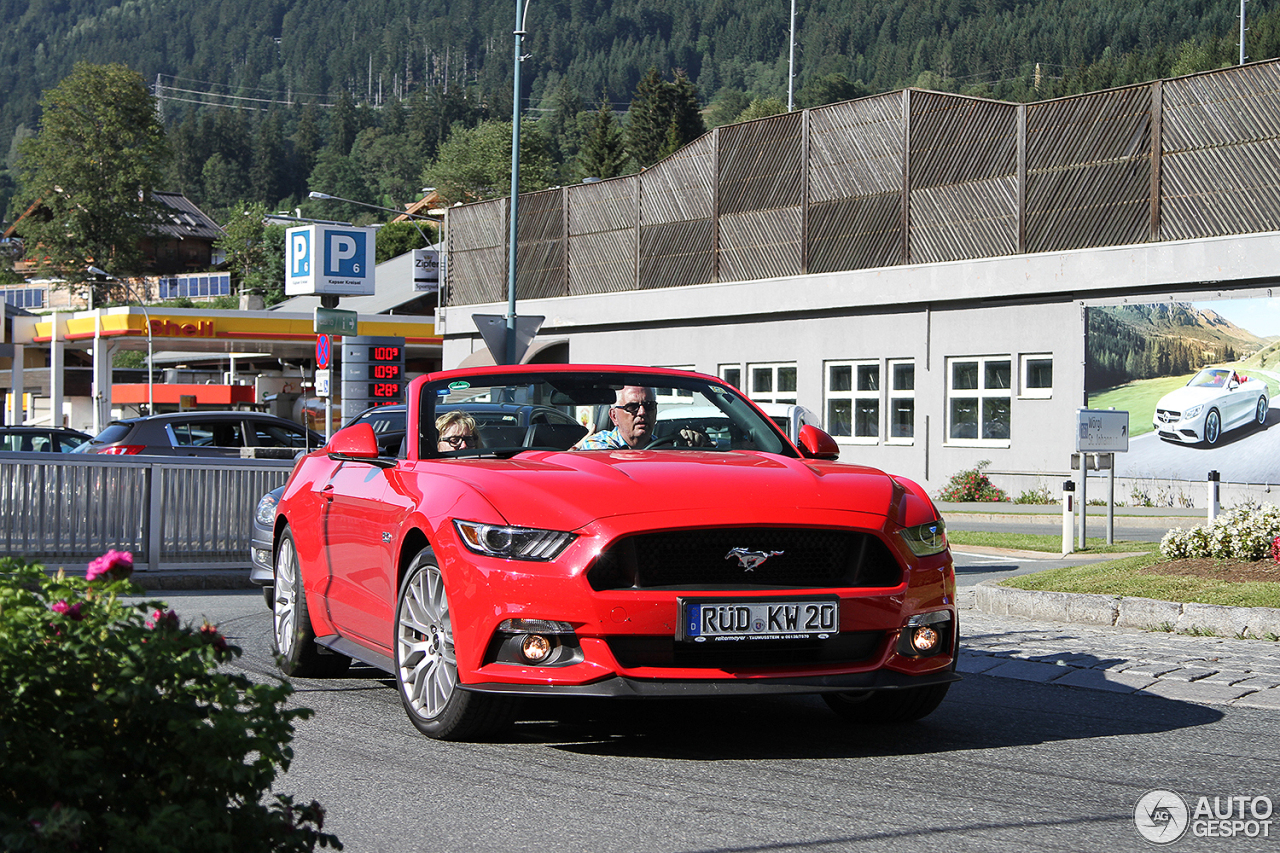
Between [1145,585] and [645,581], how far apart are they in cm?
603

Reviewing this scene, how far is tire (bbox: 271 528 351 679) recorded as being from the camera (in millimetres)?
7883

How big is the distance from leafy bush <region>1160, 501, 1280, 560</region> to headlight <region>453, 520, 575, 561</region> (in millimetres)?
7027

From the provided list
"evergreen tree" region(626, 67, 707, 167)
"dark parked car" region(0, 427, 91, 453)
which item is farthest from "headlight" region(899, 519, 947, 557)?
"evergreen tree" region(626, 67, 707, 167)

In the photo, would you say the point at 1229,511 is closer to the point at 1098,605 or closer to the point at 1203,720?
the point at 1098,605

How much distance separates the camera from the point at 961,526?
24203 mm

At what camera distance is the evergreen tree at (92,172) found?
297 ft

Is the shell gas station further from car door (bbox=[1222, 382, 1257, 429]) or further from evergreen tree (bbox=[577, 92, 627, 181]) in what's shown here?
evergreen tree (bbox=[577, 92, 627, 181])

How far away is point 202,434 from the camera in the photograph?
23.5 meters

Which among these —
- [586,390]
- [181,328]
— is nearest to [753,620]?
[586,390]

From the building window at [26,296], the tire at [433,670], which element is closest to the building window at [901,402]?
the tire at [433,670]

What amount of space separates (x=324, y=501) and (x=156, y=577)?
695cm

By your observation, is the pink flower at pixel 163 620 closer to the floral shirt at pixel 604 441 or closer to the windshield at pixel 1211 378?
Answer: the floral shirt at pixel 604 441

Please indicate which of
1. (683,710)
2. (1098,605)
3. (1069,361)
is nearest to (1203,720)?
(683,710)
